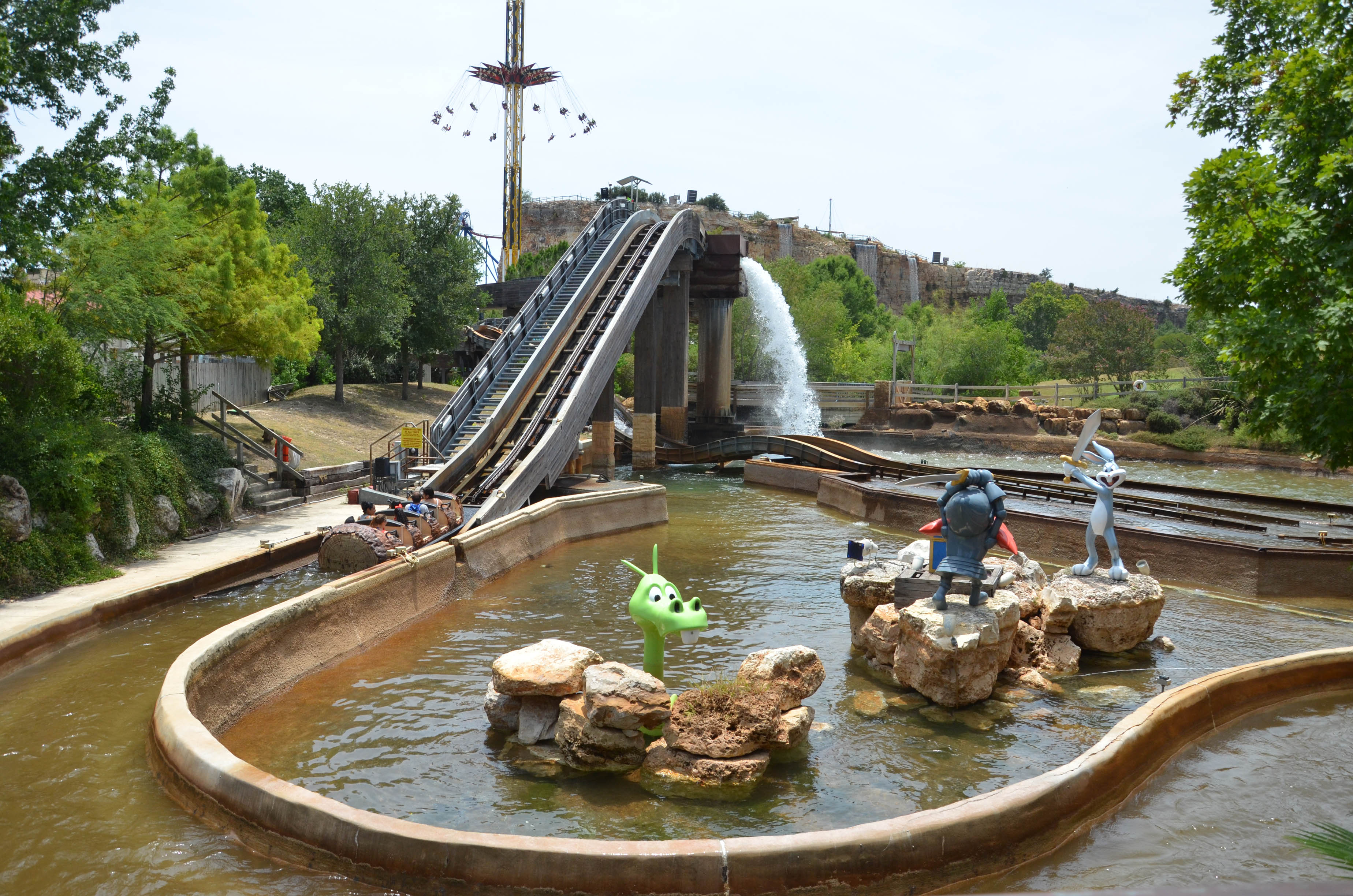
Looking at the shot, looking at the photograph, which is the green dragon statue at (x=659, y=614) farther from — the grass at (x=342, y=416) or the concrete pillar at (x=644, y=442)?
the concrete pillar at (x=644, y=442)

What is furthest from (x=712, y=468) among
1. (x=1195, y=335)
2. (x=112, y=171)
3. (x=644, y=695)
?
(x=1195, y=335)

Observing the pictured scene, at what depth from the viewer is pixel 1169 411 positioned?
48.1 meters

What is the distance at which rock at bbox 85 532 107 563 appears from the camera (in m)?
14.6

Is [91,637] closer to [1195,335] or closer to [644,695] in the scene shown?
[644,695]

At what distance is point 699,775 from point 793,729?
46.0 inches

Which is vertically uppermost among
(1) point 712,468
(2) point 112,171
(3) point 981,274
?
(3) point 981,274

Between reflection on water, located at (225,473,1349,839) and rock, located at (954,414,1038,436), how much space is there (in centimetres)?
3293

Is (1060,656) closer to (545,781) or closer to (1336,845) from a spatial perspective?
(545,781)

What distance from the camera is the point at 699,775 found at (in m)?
8.43

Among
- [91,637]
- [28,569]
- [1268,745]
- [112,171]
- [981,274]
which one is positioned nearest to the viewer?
[1268,745]

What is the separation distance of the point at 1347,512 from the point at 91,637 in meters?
25.6

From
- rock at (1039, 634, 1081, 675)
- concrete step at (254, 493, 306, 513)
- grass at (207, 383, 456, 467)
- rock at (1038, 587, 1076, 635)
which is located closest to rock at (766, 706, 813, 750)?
rock at (1039, 634, 1081, 675)

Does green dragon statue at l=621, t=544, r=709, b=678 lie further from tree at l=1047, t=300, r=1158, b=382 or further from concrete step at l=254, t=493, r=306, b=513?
tree at l=1047, t=300, r=1158, b=382

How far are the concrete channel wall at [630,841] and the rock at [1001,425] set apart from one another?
130ft
